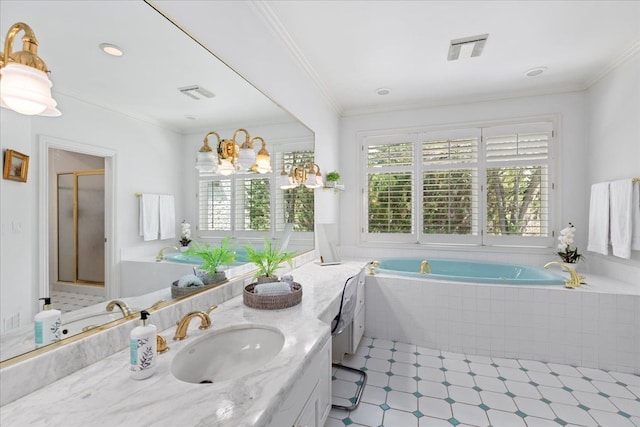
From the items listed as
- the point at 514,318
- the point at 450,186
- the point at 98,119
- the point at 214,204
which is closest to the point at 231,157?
the point at 214,204

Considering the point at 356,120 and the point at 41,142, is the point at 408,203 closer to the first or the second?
the point at 356,120

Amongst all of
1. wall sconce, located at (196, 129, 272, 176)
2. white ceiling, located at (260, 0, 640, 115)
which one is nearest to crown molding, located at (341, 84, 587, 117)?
white ceiling, located at (260, 0, 640, 115)

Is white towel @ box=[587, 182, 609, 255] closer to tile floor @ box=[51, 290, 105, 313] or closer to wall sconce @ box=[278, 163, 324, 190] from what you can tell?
wall sconce @ box=[278, 163, 324, 190]

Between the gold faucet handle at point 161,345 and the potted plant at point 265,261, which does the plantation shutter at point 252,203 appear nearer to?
the potted plant at point 265,261

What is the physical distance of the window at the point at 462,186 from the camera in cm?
334

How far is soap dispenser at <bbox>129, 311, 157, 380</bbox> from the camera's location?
0.85 m

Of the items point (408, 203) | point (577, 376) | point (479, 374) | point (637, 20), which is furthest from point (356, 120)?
point (577, 376)

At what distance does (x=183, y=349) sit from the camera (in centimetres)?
106

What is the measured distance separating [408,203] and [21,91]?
11.7 feet

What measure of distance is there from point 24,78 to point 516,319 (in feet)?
10.6

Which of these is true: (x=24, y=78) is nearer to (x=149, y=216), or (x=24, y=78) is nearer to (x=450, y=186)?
(x=149, y=216)

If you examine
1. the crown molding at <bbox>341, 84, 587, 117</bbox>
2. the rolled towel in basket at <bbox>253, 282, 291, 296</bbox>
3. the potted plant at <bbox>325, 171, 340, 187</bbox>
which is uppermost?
the crown molding at <bbox>341, 84, 587, 117</bbox>

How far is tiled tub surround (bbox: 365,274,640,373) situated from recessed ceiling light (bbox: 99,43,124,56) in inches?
99.7

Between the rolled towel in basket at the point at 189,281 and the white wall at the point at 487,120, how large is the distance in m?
2.68
